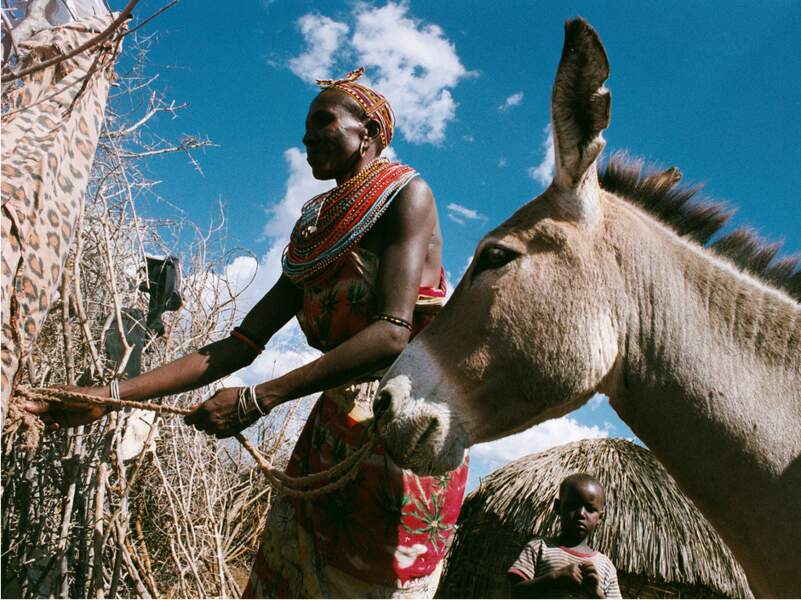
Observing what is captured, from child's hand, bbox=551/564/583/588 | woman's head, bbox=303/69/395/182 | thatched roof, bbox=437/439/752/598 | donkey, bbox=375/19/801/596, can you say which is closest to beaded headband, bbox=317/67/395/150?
woman's head, bbox=303/69/395/182

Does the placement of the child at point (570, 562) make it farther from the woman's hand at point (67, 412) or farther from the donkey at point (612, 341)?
the woman's hand at point (67, 412)

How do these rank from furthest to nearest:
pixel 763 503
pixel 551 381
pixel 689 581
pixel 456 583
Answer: pixel 456 583 → pixel 689 581 → pixel 551 381 → pixel 763 503

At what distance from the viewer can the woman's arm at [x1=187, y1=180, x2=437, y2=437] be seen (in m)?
2.08

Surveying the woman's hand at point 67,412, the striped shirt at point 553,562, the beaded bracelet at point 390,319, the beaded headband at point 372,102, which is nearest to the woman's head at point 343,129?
the beaded headband at point 372,102

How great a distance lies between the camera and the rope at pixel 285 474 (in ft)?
6.89

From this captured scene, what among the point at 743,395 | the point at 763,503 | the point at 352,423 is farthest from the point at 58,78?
the point at 763,503

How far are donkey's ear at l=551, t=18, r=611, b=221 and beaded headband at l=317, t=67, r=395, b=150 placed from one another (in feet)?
2.77

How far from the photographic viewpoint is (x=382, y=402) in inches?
73.7

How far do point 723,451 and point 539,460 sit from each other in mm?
7736

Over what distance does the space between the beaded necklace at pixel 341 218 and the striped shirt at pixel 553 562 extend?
224cm

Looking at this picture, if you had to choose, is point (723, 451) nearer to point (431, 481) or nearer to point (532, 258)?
point (532, 258)

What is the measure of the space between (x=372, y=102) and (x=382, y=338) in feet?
3.44

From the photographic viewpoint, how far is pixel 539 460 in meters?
9.16

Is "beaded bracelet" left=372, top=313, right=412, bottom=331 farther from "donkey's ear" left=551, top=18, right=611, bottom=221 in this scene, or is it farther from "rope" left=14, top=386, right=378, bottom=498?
"donkey's ear" left=551, top=18, right=611, bottom=221
